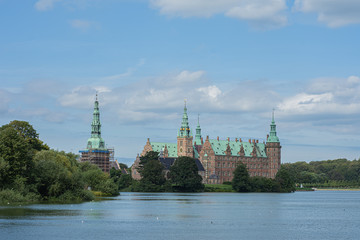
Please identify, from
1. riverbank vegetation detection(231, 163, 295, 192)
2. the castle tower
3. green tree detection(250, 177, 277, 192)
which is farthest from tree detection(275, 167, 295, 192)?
the castle tower

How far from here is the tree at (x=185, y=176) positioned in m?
156

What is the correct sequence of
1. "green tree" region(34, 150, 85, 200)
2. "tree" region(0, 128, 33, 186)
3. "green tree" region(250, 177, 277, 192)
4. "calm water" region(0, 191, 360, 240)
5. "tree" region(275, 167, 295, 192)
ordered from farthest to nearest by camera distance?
"tree" region(275, 167, 295, 192), "green tree" region(250, 177, 277, 192), "green tree" region(34, 150, 85, 200), "tree" region(0, 128, 33, 186), "calm water" region(0, 191, 360, 240)

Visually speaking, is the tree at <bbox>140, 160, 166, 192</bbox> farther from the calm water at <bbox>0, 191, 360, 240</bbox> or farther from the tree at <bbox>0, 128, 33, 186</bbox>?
the calm water at <bbox>0, 191, 360, 240</bbox>

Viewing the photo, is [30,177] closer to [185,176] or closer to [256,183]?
[185,176]

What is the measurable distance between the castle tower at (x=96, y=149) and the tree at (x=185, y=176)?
25686 mm

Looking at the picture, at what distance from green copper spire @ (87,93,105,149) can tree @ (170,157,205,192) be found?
89.1ft

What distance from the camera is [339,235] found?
49281mm

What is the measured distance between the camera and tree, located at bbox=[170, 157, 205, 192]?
156250 millimetres

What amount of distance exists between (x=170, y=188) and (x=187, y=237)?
375ft

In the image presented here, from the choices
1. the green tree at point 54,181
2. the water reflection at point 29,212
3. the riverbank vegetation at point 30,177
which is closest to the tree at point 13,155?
the riverbank vegetation at point 30,177

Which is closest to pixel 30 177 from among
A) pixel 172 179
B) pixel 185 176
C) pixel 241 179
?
pixel 185 176

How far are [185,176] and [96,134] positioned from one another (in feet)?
112

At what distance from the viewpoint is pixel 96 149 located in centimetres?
17575

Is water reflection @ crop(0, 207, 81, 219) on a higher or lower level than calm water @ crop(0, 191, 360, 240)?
higher
